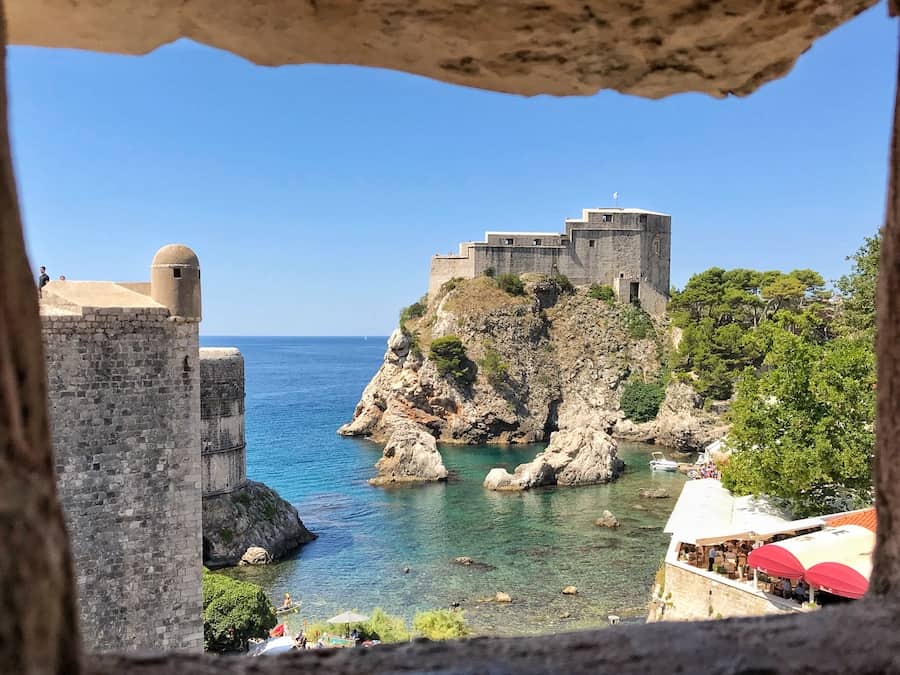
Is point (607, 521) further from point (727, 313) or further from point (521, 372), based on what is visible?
point (727, 313)

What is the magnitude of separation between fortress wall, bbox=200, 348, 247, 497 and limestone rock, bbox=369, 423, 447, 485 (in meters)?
14.8

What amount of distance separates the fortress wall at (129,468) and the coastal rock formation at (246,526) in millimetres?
13523

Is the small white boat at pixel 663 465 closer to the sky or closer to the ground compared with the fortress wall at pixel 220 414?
closer to the ground

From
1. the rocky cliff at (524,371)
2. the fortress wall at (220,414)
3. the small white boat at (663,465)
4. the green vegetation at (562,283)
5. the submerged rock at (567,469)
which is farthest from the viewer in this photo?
the green vegetation at (562,283)

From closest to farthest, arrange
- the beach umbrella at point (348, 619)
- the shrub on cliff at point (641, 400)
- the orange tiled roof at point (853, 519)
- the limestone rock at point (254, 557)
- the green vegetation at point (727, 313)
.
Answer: the orange tiled roof at point (853, 519)
the beach umbrella at point (348, 619)
the limestone rock at point (254, 557)
the green vegetation at point (727, 313)
the shrub on cliff at point (641, 400)

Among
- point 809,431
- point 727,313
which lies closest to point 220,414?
Result: point 809,431

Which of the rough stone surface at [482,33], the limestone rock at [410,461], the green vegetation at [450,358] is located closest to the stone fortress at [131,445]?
the rough stone surface at [482,33]

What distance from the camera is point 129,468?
753 centimetres

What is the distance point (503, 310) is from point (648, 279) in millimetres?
13017

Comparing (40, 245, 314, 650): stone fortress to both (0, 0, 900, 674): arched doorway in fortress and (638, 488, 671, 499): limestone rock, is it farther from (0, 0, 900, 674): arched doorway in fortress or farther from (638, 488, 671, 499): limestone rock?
(638, 488, 671, 499): limestone rock

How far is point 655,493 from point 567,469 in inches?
186

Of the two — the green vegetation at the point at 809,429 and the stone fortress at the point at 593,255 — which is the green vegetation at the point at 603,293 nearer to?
the stone fortress at the point at 593,255

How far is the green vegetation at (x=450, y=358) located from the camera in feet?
149

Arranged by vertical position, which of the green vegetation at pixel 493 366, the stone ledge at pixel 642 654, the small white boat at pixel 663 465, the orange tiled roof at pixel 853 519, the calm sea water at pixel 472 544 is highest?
the stone ledge at pixel 642 654
